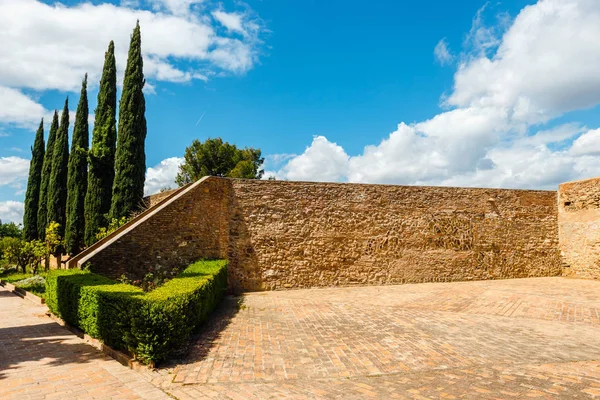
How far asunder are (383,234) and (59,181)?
2033 centimetres

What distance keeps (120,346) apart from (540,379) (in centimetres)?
603

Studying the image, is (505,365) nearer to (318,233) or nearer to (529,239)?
(318,233)

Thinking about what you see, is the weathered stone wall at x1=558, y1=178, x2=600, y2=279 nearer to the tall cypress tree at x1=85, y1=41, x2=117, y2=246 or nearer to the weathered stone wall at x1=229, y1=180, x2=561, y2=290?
the weathered stone wall at x1=229, y1=180, x2=561, y2=290

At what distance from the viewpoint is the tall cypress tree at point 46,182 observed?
25.0m

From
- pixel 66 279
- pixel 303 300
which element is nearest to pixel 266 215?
pixel 303 300

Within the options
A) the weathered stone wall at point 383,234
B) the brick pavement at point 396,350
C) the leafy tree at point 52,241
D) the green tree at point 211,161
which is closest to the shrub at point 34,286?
the leafy tree at point 52,241

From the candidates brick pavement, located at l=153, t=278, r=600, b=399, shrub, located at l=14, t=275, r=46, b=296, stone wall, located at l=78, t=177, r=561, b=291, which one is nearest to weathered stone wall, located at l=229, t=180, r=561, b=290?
stone wall, located at l=78, t=177, r=561, b=291

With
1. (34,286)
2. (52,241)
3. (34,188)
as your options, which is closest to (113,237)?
(34,286)

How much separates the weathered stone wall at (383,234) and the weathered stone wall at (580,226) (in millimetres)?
337

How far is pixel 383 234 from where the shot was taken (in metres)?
13.1

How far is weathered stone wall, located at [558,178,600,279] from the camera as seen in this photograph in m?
14.3

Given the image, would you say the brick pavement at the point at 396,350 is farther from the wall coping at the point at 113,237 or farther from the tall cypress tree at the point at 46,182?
the tall cypress tree at the point at 46,182

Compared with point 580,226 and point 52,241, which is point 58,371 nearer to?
point 52,241

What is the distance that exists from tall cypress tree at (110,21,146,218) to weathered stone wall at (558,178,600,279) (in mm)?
17464
